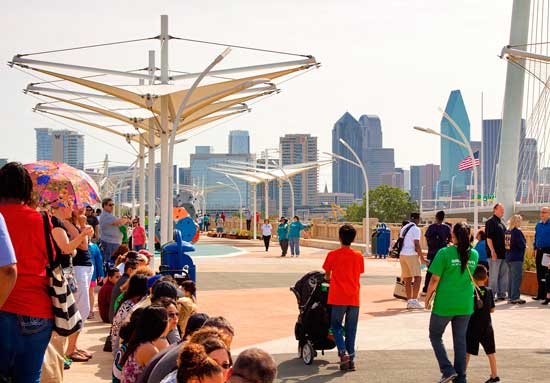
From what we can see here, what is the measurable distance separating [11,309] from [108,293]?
8.75m

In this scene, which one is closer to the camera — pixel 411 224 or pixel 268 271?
pixel 411 224

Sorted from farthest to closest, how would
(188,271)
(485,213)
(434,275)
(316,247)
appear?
1. (485,213)
2. (316,247)
3. (188,271)
4. (434,275)

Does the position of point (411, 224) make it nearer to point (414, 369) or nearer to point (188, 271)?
point (188, 271)

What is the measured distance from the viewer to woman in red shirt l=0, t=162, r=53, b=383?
18.0 feet

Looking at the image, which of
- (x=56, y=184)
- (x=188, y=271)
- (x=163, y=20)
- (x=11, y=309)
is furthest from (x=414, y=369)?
(x=163, y=20)

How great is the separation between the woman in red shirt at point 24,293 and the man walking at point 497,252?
1236 centimetres

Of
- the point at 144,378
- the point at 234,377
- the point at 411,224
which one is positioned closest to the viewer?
the point at 234,377

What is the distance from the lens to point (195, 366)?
14.8 feet

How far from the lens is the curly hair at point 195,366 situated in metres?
4.50

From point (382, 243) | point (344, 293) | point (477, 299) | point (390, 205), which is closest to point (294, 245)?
point (382, 243)

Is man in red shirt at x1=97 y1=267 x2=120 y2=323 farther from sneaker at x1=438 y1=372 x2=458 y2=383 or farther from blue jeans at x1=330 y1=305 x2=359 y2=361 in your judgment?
sneaker at x1=438 y1=372 x2=458 y2=383

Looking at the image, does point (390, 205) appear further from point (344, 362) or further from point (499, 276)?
point (344, 362)

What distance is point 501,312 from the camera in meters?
15.8

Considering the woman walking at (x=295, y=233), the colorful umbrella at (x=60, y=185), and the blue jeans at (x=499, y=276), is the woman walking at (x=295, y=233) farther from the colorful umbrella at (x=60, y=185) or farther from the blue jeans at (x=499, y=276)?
the colorful umbrella at (x=60, y=185)
